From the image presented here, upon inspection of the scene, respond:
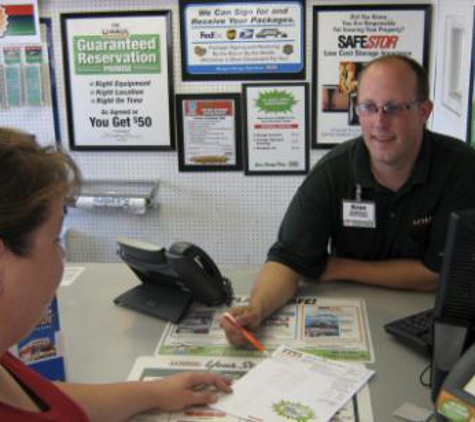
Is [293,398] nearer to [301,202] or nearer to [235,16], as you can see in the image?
[301,202]

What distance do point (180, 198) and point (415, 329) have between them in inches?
69.1

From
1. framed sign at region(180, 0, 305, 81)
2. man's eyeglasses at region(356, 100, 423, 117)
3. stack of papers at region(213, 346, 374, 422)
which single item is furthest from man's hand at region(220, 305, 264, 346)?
framed sign at region(180, 0, 305, 81)

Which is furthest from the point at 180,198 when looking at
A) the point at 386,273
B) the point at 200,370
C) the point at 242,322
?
the point at 200,370

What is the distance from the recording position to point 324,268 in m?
1.85

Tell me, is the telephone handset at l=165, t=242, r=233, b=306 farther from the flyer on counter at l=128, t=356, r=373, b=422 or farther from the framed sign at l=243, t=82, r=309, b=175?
the framed sign at l=243, t=82, r=309, b=175

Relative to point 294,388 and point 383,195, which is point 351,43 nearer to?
point 383,195

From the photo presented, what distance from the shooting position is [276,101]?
9.45 ft

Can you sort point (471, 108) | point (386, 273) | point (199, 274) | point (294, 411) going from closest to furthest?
point (294, 411) → point (199, 274) → point (386, 273) → point (471, 108)

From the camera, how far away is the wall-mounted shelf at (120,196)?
2990mm

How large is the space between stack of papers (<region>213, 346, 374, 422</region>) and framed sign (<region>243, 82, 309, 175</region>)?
64.2 inches

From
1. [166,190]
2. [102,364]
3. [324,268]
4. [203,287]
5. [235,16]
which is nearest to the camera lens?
[102,364]

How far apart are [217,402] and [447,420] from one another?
0.43 metres

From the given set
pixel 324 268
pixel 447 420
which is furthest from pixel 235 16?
pixel 447 420

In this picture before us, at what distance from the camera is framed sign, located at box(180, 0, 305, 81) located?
2.80m
